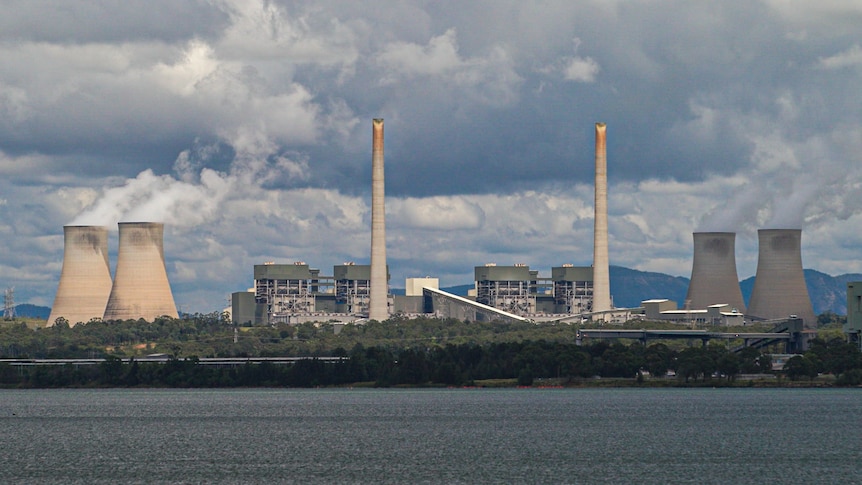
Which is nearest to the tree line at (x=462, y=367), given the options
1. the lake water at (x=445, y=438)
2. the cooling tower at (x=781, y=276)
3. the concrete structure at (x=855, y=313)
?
the concrete structure at (x=855, y=313)

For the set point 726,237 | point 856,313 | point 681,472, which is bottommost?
point 681,472

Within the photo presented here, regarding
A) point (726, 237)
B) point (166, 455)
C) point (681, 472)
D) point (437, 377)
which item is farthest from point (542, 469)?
point (726, 237)

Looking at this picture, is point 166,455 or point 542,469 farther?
point 166,455

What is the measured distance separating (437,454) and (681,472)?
14.7m

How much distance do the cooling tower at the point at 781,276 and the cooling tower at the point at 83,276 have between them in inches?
3138

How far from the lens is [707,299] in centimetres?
18538

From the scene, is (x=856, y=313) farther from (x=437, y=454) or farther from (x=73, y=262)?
(x=73, y=262)

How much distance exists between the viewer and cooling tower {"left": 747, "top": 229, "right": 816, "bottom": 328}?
550 ft

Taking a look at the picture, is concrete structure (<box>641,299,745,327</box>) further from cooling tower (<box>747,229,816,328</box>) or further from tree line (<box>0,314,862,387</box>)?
tree line (<box>0,314,862,387</box>)

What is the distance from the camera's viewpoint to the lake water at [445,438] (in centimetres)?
7069

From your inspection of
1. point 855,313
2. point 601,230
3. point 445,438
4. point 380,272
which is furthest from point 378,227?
point 445,438

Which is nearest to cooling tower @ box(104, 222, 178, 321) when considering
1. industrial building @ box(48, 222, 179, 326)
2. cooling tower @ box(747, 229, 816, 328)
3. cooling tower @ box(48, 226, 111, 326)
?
industrial building @ box(48, 222, 179, 326)

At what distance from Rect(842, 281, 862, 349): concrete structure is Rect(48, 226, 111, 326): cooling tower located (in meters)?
92.6

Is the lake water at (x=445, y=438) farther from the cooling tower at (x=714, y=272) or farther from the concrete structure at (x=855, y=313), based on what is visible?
the cooling tower at (x=714, y=272)
